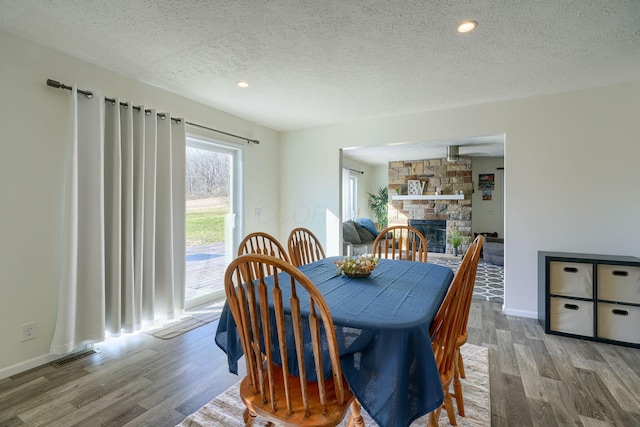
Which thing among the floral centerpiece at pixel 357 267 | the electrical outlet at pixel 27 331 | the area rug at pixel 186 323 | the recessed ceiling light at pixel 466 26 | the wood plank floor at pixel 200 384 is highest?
the recessed ceiling light at pixel 466 26

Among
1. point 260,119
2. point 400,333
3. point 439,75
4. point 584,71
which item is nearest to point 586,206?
point 584,71

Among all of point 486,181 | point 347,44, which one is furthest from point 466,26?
point 486,181

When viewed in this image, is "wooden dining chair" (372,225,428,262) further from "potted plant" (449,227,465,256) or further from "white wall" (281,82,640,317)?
"potted plant" (449,227,465,256)

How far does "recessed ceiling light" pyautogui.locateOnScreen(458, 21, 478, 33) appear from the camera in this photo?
1.81 meters

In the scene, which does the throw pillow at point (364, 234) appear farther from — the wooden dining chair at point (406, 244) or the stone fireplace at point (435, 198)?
the wooden dining chair at point (406, 244)

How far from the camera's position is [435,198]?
688 centimetres

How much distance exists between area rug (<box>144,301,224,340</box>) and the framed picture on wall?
659cm

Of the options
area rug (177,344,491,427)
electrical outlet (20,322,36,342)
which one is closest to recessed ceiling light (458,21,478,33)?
area rug (177,344,491,427)

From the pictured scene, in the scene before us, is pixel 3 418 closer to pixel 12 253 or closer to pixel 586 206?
pixel 12 253

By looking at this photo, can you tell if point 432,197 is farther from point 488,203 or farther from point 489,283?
point 489,283

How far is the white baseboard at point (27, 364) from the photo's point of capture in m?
2.00

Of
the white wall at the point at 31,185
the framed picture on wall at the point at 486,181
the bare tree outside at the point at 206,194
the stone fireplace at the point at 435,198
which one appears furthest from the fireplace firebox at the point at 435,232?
the white wall at the point at 31,185

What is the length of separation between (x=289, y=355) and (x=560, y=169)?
3.22 meters

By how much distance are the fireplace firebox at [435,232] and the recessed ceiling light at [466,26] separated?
18.3 ft
